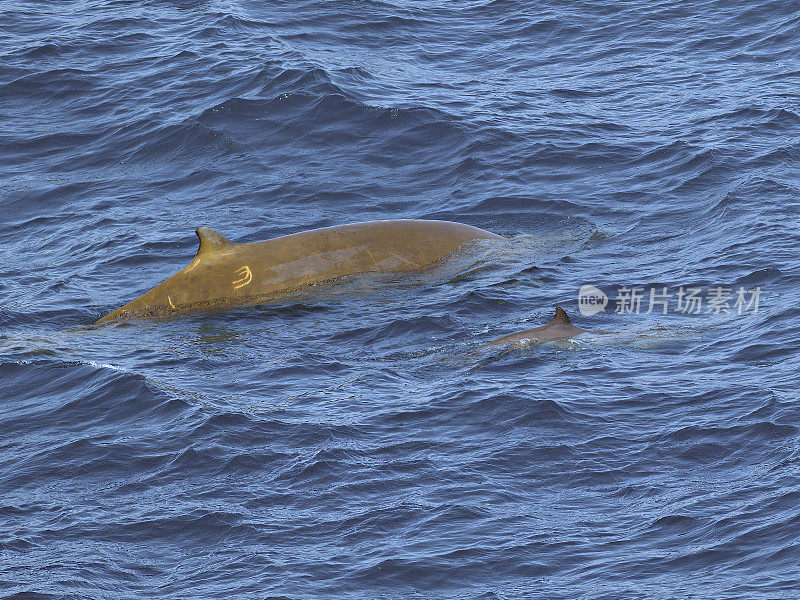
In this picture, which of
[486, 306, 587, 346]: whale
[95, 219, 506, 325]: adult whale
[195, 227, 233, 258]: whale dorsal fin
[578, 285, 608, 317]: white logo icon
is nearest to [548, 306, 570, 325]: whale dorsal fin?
[486, 306, 587, 346]: whale

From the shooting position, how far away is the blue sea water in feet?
30.6

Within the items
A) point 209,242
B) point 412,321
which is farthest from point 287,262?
point 412,321

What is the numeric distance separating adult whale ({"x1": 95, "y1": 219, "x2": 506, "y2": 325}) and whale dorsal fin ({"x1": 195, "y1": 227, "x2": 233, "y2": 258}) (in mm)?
12

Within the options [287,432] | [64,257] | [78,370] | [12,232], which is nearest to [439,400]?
[287,432]

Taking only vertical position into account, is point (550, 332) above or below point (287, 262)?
below

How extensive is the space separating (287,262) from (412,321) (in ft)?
6.48

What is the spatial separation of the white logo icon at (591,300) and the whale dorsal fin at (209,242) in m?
4.22

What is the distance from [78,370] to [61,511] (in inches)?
120

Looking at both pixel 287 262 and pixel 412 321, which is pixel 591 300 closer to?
pixel 412 321

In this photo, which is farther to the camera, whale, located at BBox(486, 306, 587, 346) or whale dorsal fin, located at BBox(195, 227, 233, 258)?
whale dorsal fin, located at BBox(195, 227, 233, 258)

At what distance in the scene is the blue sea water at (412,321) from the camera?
30.6 ft

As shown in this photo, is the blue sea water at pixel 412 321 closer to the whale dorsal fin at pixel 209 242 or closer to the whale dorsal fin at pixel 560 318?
the whale dorsal fin at pixel 560 318

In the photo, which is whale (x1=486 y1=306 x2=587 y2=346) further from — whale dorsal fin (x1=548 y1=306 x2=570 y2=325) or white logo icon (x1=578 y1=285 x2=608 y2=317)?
white logo icon (x1=578 y1=285 x2=608 y2=317)

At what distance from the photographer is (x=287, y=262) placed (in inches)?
576
